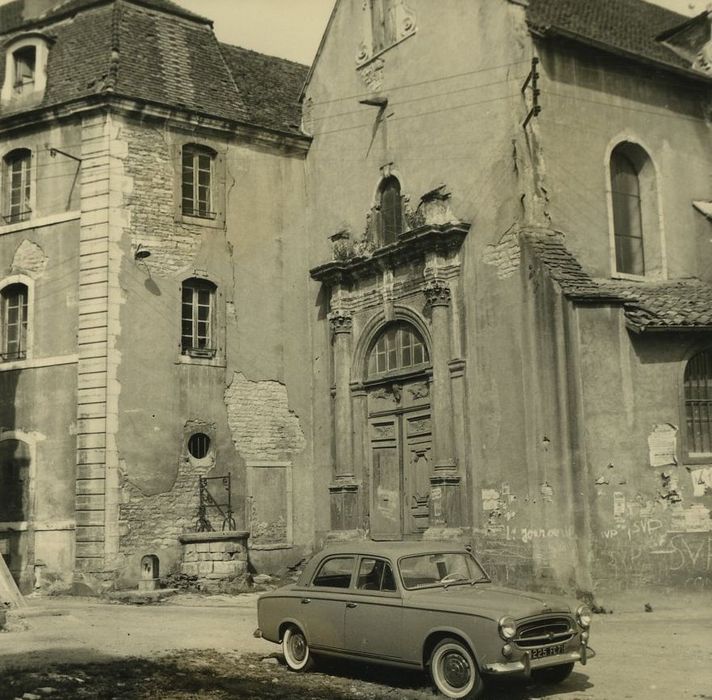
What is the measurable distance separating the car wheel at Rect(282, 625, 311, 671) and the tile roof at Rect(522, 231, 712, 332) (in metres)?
7.36

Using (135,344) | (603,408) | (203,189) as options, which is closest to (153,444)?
(135,344)

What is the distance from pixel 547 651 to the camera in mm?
8562

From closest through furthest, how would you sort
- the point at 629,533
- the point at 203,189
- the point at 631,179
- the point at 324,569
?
1. the point at 324,569
2. the point at 629,533
3. the point at 631,179
4. the point at 203,189

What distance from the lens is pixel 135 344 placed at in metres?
18.8

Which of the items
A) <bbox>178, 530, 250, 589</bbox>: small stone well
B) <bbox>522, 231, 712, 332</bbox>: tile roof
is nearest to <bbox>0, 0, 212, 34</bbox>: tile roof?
<bbox>522, 231, 712, 332</bbox>: tile roof

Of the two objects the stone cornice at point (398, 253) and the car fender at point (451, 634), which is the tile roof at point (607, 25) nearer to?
the stone cornice at point (398, 253)

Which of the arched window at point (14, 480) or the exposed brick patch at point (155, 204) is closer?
the arched window at point (14, 480)

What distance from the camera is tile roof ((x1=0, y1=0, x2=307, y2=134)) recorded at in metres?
19.8

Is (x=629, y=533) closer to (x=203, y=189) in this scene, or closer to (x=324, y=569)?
(x=324, y=569)

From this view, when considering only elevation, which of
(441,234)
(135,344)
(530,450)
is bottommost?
(530,450)

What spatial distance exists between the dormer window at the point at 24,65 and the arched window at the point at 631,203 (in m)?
12.4

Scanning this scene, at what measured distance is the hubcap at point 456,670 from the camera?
846 centimetres

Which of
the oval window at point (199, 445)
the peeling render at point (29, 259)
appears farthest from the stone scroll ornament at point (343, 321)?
the peeling render at point (29, 259)

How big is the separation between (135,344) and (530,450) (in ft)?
26.5
